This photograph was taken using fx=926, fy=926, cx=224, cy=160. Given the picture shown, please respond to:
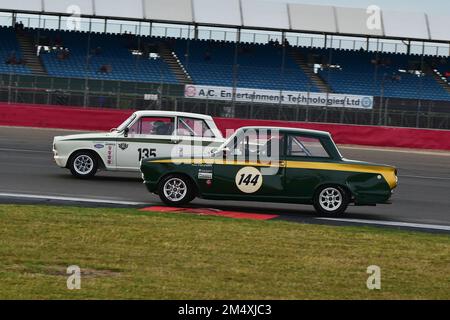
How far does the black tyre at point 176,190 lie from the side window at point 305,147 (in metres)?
1.63

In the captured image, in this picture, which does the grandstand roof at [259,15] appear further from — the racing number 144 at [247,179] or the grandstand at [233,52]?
Result: the racing number 144 at [247,179]

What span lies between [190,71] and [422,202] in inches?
1336

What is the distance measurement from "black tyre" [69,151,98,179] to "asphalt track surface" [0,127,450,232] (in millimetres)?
183

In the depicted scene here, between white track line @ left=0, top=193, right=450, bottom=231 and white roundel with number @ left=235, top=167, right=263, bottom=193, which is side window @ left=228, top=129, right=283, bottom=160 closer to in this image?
white roundel with number @ left=235, top=167, right=263, bottom=193

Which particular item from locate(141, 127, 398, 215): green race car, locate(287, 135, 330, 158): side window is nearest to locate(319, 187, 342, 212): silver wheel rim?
locate(141, 127, 398, 215): green race car

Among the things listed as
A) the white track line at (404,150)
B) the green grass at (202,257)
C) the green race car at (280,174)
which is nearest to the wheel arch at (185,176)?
the green race car at (280,174)

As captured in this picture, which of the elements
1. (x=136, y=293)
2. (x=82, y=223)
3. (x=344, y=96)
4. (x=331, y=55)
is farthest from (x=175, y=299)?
(x=331, y=55)

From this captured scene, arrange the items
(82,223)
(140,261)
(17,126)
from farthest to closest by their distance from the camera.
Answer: (17,126) < (82,223) < (140,261)

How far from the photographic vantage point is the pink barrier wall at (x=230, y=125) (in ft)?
118

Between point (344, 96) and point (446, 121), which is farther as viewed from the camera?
point (344, 96)

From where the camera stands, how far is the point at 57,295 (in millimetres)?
7664

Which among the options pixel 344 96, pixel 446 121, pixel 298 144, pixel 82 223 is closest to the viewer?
pixel 82 223

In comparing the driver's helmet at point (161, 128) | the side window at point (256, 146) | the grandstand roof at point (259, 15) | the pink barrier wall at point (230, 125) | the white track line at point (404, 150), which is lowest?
the side window at point (256, 146)
